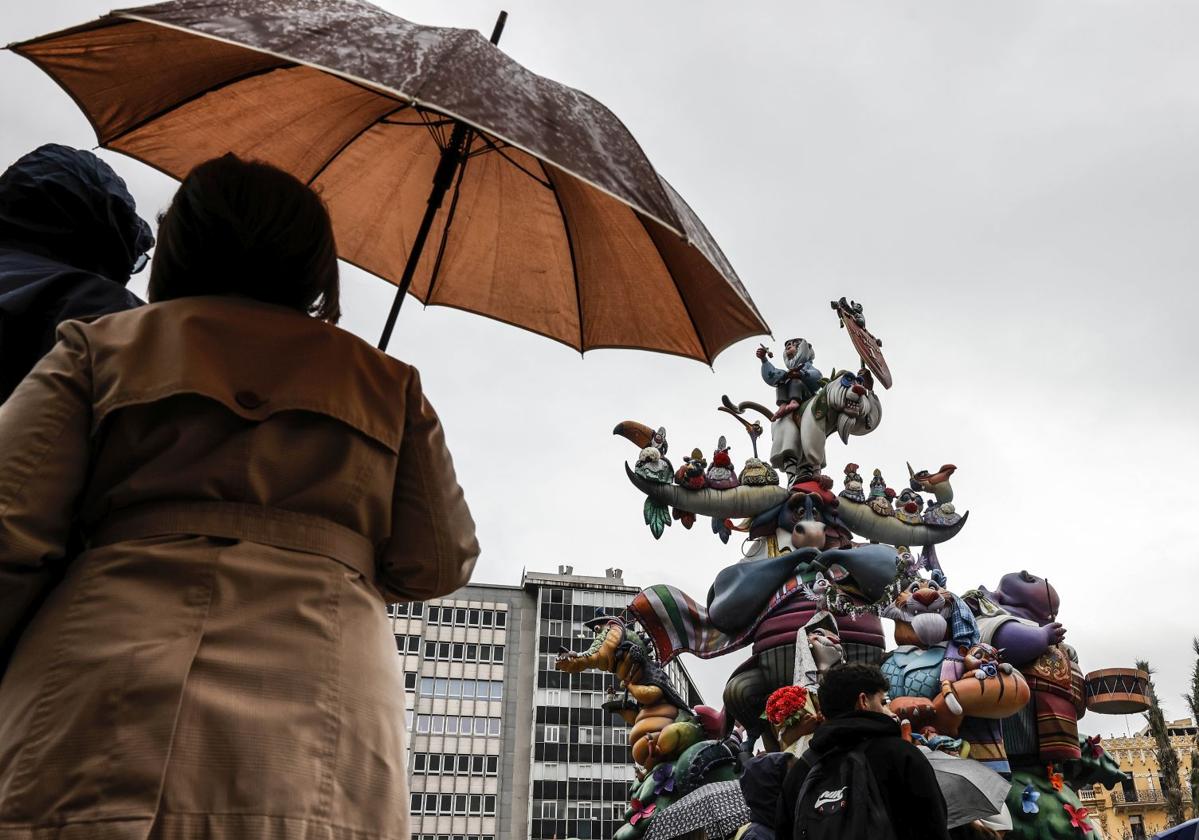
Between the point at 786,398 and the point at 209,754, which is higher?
the point at 786,398

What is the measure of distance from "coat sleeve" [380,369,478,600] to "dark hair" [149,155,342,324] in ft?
1.11

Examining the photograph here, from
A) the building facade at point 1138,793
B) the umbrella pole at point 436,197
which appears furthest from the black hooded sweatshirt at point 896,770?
the building facade at point 1138,793

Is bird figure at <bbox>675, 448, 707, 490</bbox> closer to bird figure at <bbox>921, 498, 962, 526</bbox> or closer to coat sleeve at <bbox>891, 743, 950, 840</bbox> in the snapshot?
bird figure at <bbox>921, 498, 962, 526</bbox>

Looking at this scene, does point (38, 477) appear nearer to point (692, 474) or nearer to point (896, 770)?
point (896, 770)

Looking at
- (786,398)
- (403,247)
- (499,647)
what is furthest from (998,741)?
(499,647)

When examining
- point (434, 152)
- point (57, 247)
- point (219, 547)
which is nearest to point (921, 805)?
point (219, 547)

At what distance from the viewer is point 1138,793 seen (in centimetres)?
4147

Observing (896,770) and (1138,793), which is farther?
(1138,793)

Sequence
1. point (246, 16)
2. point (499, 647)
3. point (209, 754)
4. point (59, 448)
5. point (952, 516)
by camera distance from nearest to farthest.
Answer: point (209, 754) < point (59, 448) < point (246, 16) < point (952, 516) < point (499, 647)

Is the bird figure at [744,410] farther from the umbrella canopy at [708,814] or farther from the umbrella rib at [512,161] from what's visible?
the umbrella rib at [512,161]

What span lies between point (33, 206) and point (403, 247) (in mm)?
1587

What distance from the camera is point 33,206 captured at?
255 centimetres

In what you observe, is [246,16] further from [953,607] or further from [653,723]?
[653,723]

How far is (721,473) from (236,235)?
9.84m
